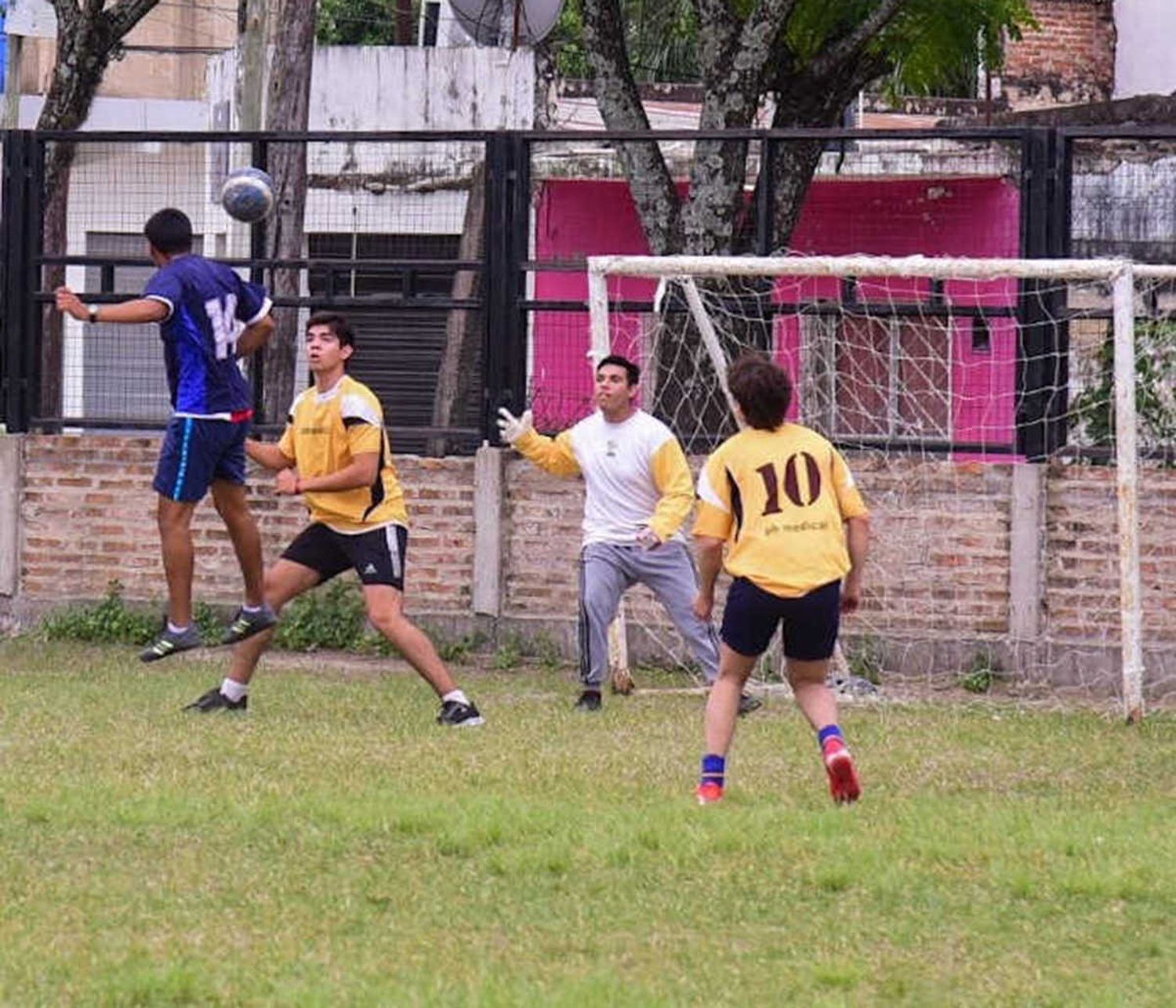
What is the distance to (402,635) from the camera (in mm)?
11930

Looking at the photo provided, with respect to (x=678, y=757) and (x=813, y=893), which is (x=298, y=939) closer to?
(x=813, y=893)

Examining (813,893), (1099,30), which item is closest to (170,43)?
(1099,30)

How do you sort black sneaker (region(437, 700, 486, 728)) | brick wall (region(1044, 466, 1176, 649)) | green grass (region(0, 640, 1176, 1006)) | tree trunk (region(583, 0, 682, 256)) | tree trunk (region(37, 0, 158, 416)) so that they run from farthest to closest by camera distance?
tree trunk (region(37, 0, 158, 416)) < tree trunk (region(583, 0, 682, 256)) < brick wall (region(1044, 466, 1176, 649)) < black sneaker (region(437, 700, 486, 728)) < green grass (region(0, 640, 1176, 1006))

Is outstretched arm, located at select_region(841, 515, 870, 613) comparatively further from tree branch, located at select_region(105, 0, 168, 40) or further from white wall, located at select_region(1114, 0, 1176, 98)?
white wall, located at select_region(1114, 0, 1176, 98)

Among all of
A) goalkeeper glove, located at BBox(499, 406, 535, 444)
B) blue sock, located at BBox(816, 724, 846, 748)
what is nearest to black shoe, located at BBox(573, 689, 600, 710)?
goalkeeper glove, located at BBox(499, 406, 535, 444)

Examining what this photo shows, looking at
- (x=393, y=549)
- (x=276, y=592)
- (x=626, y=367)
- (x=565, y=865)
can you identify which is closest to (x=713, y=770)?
(x=565, y=865)

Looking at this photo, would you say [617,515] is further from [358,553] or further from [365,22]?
[365,22]

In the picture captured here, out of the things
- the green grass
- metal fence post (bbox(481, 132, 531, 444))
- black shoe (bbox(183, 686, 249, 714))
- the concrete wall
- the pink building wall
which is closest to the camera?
the green grass

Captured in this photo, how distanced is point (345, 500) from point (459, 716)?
114cm

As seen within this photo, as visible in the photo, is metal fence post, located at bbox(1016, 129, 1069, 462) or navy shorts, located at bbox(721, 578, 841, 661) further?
metal fence post, located at bbox(1016, 129, 1069, 462)

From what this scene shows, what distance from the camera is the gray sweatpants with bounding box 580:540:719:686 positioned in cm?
1293

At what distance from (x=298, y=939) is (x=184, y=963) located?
0.44m

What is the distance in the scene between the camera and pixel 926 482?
14430mm

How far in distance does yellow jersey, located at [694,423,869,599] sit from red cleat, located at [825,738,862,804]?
0.59 m
